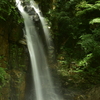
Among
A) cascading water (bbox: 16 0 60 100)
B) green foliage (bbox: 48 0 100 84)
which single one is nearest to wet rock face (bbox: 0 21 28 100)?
cascading water (bbox: 16 0 60 100)

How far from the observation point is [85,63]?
6.36 metres

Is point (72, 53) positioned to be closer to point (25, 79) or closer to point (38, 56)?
point (38, 56)

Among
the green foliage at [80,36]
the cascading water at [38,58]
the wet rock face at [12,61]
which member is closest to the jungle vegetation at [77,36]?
the green foliage at [80,36]

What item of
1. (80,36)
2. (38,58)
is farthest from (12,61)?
(80,36)

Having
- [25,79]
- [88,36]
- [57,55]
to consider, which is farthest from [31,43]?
[88,36]

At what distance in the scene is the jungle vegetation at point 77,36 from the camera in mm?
5621

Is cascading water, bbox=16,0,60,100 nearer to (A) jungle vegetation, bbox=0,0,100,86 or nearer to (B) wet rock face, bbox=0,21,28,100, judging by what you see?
(B) wet rock face, bbox=0,21,28,100

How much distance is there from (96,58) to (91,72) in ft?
2.63

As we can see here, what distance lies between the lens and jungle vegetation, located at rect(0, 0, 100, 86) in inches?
221

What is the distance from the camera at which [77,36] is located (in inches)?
280

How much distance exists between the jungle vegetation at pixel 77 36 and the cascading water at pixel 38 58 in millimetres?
996

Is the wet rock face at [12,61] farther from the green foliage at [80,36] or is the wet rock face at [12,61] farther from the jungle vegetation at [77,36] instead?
the green foliage at [80,36]

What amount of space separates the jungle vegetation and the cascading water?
3.27 feet

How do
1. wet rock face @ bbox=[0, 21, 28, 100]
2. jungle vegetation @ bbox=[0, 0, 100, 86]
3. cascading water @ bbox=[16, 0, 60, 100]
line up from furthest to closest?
cascading water @ bbox=[16, 0, 60, 100], wet rock face @ bbox=[0, 21, 28, 100], jungle vegetation @ bbox=[0, 0, 100, 86]
